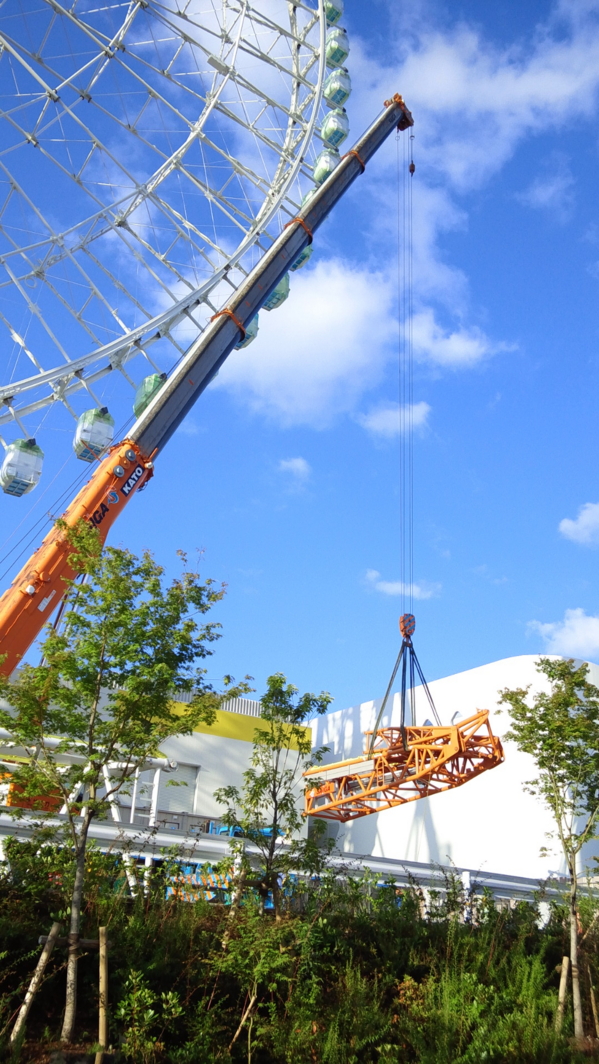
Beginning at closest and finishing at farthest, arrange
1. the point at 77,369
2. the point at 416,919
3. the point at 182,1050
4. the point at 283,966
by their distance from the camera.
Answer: the point at 182,1050 < the point at 283,966 < the point at 416,919 < the point at 77,369

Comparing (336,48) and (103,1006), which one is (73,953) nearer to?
(103,1006)

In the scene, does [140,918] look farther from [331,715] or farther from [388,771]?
[331,715]

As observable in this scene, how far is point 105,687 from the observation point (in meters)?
9.77

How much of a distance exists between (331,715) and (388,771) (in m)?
12.6

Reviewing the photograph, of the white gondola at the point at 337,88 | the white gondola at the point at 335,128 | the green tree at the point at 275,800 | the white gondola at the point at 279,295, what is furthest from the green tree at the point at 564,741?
the white gondola at the point at 337,88

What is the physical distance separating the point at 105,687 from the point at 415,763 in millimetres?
12033

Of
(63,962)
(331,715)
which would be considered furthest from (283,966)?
(331,715)

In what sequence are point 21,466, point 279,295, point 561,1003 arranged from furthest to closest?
point 279,295
point 21,466
point 561,1003

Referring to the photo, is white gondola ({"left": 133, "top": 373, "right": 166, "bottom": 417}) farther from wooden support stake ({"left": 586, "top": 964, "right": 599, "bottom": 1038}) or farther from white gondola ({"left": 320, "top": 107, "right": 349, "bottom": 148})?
wooden support stake ({"left": 586, "top": 964, "right": 599, "bottom": 1038})

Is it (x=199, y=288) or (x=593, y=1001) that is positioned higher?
(x=199, y=288)

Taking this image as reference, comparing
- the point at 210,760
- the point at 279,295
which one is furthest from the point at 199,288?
the point at 210,760

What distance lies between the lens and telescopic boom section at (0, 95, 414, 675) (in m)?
15.0

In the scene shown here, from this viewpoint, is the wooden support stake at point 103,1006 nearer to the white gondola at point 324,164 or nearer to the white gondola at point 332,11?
the white gondola at point 324,164

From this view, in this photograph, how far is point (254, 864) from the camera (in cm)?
1219
